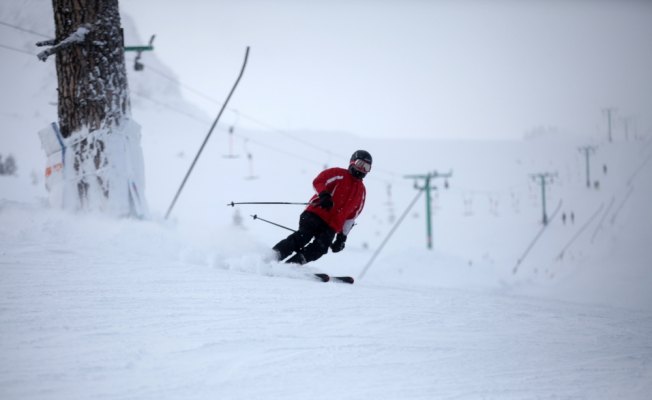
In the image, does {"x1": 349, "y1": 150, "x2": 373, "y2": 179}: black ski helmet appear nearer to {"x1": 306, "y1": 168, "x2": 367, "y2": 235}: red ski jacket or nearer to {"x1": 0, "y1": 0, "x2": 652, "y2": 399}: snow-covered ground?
{"x1": 306, "y1": 168, "x2": 367, "y2": 235}: red ski jacket

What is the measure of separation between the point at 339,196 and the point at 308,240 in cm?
59

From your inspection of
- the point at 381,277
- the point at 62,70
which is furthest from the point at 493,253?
the point at 62,70

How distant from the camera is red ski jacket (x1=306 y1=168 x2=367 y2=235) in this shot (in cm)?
479

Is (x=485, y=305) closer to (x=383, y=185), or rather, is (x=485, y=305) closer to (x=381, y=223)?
(x=381, y=223)

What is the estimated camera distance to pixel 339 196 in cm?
482

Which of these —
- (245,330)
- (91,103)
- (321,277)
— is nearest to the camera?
(245,330)

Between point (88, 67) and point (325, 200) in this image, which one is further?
point (88, 67)

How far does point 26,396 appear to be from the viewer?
1.75m

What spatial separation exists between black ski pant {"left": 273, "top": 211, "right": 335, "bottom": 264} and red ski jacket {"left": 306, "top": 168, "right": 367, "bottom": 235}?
74 mm

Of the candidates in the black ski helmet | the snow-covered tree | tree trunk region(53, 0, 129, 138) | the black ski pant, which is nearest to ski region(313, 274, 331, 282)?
the black ski pant

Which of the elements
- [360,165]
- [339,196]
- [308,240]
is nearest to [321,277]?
[308,240]

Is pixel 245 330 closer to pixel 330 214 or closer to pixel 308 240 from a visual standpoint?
pixel 308 240

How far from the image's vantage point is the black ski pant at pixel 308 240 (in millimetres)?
4707

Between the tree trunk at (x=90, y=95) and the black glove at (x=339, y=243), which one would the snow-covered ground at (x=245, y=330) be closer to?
the tree trunk at (x=90, y=95)
